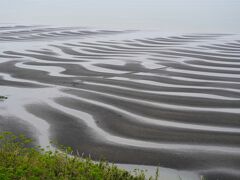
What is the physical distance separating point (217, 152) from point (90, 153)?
8.33 ft

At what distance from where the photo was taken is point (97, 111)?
10719 mm

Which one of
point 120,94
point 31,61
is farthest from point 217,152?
point 31,61

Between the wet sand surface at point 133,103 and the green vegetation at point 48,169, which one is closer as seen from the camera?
the green vegetation at point 48,169

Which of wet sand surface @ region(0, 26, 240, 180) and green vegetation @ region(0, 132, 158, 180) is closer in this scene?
green vegetation @ region(0, 132, 158, 180)

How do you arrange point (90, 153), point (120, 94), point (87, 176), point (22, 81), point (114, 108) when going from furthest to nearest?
point (22, 81) < point (120, 94) < point (114, 108) < point (90, 153) < point (87, 176)

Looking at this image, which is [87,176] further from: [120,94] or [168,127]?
[120,94]

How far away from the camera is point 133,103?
1141 centimetres

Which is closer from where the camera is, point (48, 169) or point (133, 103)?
point (48, 169)

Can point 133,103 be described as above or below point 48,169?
below

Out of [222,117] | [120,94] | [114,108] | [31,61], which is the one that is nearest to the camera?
[222,117]

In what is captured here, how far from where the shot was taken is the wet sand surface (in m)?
8.07

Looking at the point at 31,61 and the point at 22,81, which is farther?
the point at 31,61

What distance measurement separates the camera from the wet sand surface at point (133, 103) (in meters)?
8.07

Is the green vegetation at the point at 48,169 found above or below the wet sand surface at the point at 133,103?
above
